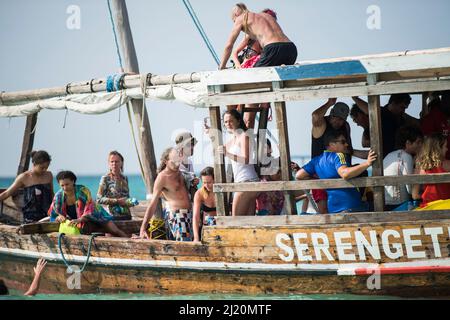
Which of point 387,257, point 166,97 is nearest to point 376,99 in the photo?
point 387,257

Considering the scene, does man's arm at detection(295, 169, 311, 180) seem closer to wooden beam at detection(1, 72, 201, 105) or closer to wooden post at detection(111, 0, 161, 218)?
wooden beam at detection(1, 72, 201, 105)

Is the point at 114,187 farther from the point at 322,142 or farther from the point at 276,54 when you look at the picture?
the point at 322,142

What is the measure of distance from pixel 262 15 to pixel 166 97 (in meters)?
2.62

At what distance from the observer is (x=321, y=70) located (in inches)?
323

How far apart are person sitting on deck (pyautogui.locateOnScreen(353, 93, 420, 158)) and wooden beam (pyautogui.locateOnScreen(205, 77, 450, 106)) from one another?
964 millimetres

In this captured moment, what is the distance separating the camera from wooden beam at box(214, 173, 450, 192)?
7984mm

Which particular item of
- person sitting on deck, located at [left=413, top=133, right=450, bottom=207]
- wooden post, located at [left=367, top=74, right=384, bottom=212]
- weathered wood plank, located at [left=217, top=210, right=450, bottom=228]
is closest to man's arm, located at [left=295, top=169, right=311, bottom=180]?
weathered wood plank, located at [left=217, top=210, right=450, bottom=228]

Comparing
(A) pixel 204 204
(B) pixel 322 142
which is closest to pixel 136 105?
(A) pixel 204 204

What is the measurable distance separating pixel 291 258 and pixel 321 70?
2.08 meters

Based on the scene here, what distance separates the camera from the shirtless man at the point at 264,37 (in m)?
9.21

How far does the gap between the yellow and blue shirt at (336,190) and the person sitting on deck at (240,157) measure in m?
0.79

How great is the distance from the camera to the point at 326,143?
866cm

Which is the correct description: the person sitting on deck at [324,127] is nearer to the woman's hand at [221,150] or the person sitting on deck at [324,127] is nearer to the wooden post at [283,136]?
the wooden post at [283,136]
